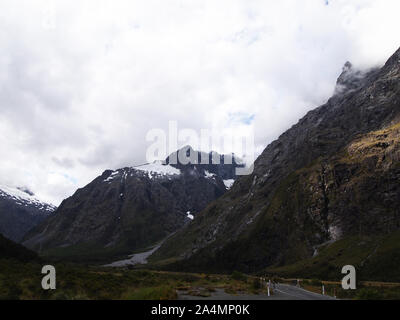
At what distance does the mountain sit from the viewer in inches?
4114

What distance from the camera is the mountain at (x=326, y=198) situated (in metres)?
104

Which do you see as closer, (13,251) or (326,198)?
(13,251)

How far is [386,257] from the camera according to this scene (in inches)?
3152

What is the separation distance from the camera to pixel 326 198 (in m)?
120

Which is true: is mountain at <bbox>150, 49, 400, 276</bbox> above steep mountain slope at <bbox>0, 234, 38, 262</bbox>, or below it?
above

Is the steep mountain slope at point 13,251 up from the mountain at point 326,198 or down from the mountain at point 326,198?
down

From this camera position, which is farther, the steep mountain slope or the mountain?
the mountain

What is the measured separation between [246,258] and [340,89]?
12422 cm

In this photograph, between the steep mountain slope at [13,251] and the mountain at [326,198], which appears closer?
the steep mountain slope at [13,251]
